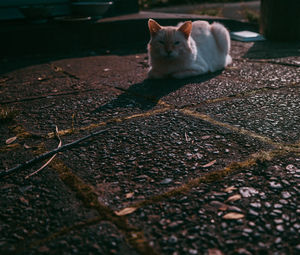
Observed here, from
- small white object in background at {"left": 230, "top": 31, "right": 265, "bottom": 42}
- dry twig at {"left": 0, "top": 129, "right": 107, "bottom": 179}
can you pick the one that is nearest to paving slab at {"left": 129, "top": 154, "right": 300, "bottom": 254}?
dry twig at {"left": 0, "top": 129, "right": 107, "bottom": 179}

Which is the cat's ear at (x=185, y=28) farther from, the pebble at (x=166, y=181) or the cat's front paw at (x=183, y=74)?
the pebble at (x=166, y=181)

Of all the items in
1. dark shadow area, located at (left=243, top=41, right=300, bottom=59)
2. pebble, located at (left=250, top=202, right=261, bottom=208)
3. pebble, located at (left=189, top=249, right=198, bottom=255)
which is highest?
dark shadow area, located at (left=243, top=41, right=300, bottom=59)

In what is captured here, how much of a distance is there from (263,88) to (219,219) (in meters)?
1.99

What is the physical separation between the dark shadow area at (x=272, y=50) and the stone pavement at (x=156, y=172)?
64.0 inches

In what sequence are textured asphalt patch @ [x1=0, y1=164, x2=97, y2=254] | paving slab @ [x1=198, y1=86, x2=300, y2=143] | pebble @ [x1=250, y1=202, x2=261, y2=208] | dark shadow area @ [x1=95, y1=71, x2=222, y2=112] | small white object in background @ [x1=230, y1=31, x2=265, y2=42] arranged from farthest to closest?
small white object in background @ [x1=230, y1=31, x2=265, y2=42]
dark shadow area @ [x1=95, y1=71, x2=222, y2=112]
paving slab @ [x1=198, y1=86, x2=300, y2=143]
pebble @ [x1=250, y1=202, x2=261, y2=208]
textured asphalt patch @ [x1=0, y1=164, x2=97, y2=254]

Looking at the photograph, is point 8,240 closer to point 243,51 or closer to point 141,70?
point 141,70

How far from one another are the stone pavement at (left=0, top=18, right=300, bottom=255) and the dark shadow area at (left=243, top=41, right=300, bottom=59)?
1626 millimetres

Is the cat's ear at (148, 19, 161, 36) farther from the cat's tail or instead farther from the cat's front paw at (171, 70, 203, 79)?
the cat's tail

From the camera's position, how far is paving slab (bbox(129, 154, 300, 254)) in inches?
43.0

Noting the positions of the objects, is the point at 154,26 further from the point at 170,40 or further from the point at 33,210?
the point at 33,210

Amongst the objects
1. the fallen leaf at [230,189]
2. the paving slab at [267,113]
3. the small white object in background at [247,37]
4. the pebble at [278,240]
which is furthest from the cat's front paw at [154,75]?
the small white object in background at [247,37]

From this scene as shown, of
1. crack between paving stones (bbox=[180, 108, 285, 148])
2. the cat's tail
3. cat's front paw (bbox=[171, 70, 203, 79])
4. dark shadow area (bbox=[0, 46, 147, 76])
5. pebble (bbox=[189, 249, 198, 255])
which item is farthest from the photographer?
dark shadow area (bbox=[0, 46, 147, 76])

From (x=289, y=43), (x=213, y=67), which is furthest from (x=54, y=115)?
(x=289, y=43)

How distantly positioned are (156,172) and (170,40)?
2.26 meters
